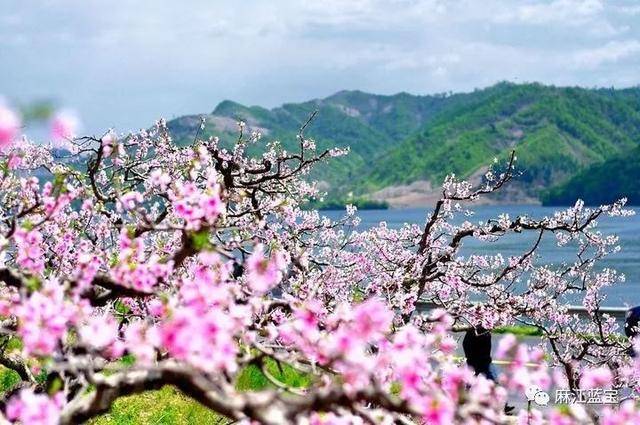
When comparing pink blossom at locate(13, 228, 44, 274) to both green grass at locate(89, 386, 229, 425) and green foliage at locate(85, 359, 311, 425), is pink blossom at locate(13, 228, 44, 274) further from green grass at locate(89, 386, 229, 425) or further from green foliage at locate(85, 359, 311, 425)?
green grass at locate(89, 386, 229, 425)

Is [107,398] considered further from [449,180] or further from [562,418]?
[449,180]

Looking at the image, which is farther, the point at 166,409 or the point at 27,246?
the point at 166,409

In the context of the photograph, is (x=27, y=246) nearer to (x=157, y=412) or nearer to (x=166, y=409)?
(x=157, y=412)

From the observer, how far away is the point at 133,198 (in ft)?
22.2

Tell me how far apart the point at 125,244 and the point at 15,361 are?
583 centimetres

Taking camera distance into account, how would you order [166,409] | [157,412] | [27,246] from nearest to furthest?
[27,246] < [157,412] < [166,409]

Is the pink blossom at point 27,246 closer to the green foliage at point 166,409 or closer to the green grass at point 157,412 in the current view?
the green foliage at point 166,409

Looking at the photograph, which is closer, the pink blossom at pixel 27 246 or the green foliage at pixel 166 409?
the pink blossom at pixel 27 246

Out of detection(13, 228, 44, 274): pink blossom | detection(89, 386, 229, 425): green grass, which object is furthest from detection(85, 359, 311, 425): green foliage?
detection(13, 228, 44, 274): pink blossom

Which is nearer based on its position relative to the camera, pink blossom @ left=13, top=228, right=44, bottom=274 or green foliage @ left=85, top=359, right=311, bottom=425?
pink blossom @ left=13, top=228, right=44, bottom=274

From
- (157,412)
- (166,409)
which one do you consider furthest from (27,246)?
Result: (166,409)

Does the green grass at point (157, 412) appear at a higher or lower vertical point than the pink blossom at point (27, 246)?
lower

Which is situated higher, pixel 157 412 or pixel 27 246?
pixel 27 246

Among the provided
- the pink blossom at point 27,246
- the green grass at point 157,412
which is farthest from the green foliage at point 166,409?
the pink blossom at point 27,246
